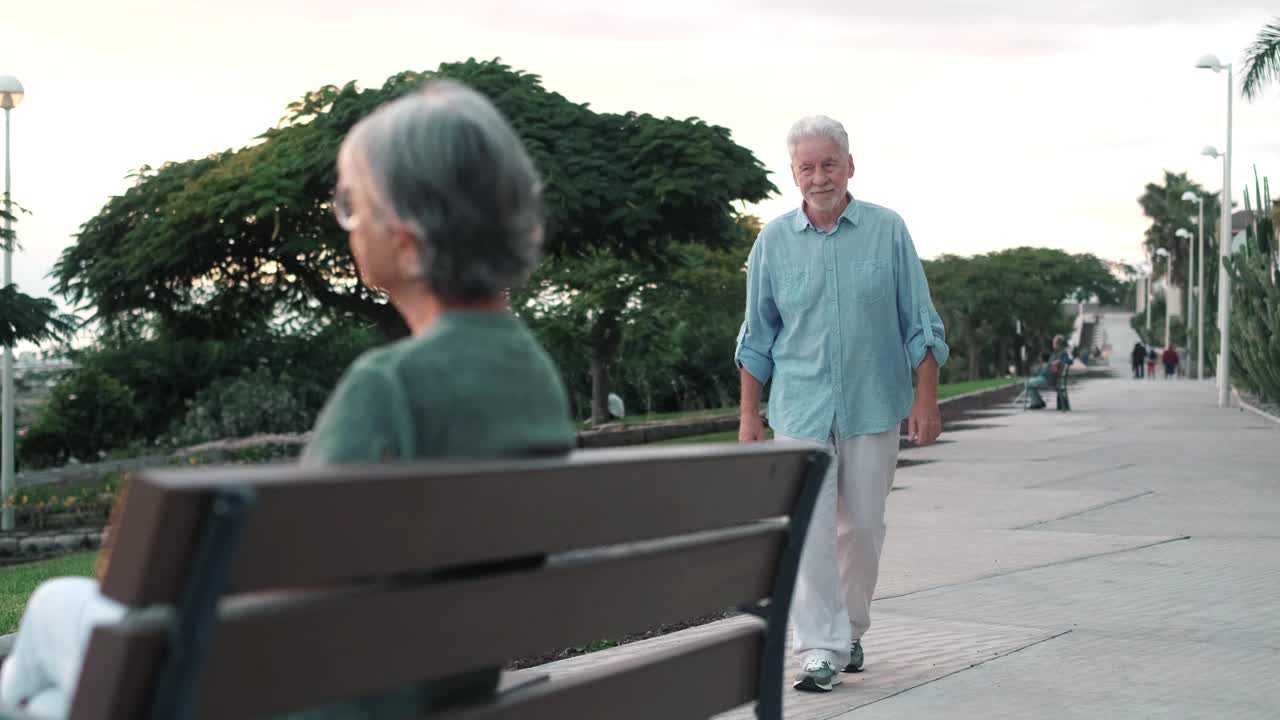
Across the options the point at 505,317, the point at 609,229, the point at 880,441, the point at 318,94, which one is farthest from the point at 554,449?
the point at 318,94

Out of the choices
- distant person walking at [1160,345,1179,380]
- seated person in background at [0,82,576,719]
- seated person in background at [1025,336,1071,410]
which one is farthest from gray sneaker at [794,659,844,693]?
distant person walking at [1160,345,1179,380]

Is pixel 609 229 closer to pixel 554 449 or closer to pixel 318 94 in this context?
pixel 318 94

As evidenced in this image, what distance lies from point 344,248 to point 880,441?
21.4m

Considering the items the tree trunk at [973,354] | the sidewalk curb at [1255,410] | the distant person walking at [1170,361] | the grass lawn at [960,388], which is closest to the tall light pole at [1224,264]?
the sidewalk curb at [1255,410]

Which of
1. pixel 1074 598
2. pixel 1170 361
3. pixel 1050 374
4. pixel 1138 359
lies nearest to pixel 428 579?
pixel 1074 598

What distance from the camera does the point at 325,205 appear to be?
84.0ft

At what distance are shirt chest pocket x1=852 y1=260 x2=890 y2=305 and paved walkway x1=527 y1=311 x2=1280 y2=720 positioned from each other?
1.34 metres

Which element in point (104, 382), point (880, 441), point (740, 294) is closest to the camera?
point (880, 441)

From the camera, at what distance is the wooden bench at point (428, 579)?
1.59 m

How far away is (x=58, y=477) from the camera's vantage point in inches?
890

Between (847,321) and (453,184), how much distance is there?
135 inches

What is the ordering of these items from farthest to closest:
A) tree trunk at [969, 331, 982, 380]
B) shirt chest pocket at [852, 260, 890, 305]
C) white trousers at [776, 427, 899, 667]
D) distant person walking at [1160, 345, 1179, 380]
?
tree trunk at [969, 331, 982, 380]
distant person walking at [1160, 345, 1179, 380]
shirt chest pocket at [852, 260, 890, 305]
white trousers at [776, 427, 899, 667]

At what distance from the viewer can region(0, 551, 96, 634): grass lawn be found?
822 cm

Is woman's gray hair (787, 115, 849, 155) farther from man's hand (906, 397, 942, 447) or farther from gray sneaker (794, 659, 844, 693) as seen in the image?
gray sneaker (794, 659, 844, 693)
